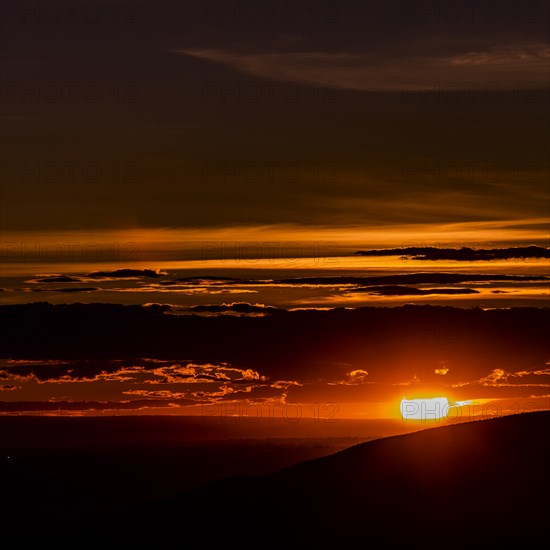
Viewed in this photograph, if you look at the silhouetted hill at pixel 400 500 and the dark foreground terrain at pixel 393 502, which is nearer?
the silhouetted hill at pixel 400 500

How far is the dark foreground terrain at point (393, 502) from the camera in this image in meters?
158

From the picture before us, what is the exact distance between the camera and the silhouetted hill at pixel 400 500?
15838 centimetres

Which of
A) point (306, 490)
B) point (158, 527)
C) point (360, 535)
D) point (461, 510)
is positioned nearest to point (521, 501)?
point (461, 510)

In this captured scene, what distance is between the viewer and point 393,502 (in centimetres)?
16938

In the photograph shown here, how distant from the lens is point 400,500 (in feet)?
555

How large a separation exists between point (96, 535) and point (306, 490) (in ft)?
114

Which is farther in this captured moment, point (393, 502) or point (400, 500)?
point (393, 502)

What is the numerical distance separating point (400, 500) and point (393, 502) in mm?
1000

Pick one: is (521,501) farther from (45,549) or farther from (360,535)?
(45,549)

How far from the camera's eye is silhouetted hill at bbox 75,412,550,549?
158375mm

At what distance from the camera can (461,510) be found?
6383 inches

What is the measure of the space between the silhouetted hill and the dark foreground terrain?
0.54 ft

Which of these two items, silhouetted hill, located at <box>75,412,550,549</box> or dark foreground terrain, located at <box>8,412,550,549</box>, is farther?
dark foreground terrain, located at <box>8,412,550,549</box>

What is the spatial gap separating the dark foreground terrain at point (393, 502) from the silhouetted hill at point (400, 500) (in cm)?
17
